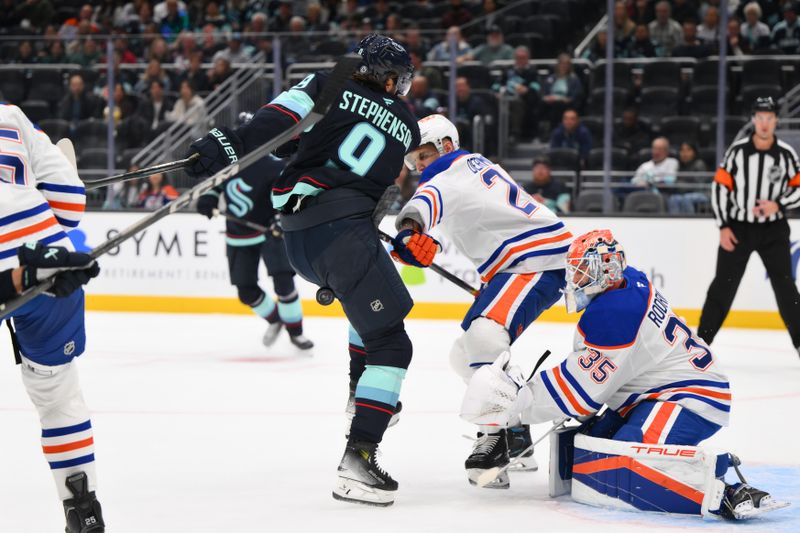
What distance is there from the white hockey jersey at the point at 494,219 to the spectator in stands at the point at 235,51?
678 centimetres

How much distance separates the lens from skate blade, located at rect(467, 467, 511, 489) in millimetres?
3451

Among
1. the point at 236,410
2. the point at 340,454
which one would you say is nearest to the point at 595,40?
the point at 236,410

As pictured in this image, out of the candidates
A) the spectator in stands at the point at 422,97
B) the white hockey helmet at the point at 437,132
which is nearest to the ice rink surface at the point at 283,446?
the white hockey helmet at the point at 437,132

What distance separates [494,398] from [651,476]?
0.49 metres

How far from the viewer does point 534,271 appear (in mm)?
3865

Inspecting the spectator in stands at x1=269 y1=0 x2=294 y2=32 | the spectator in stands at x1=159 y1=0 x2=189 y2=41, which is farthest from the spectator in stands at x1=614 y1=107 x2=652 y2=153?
the spectator in stands at x1=159 y1=0 x2=189 y2=41

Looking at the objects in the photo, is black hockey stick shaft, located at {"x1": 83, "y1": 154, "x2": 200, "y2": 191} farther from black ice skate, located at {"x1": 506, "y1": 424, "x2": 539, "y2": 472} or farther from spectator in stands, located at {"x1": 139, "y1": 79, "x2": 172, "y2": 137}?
spectator in stands, located at {"x1": 139, "y1": 79, "x2": 172, "y2": 137}

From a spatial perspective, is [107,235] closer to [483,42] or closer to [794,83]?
[483,42]

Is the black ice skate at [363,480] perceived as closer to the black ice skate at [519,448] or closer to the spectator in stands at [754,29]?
the black ice skate at [519,448]

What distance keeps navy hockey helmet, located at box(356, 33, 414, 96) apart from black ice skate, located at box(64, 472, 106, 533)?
59.4 inches

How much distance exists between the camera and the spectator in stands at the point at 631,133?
9.88m

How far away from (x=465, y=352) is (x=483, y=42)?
811 centimetres

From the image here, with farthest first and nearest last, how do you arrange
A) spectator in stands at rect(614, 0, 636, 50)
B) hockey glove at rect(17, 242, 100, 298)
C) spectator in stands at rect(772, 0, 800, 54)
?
spectator in stands at rect(772, 0, 800, 54) < spectator in stands at rect(614, 0, 636, 50) < hockey glove at rect(17, 242, 100, 298)

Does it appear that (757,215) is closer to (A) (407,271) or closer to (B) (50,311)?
(A) (407,271)
